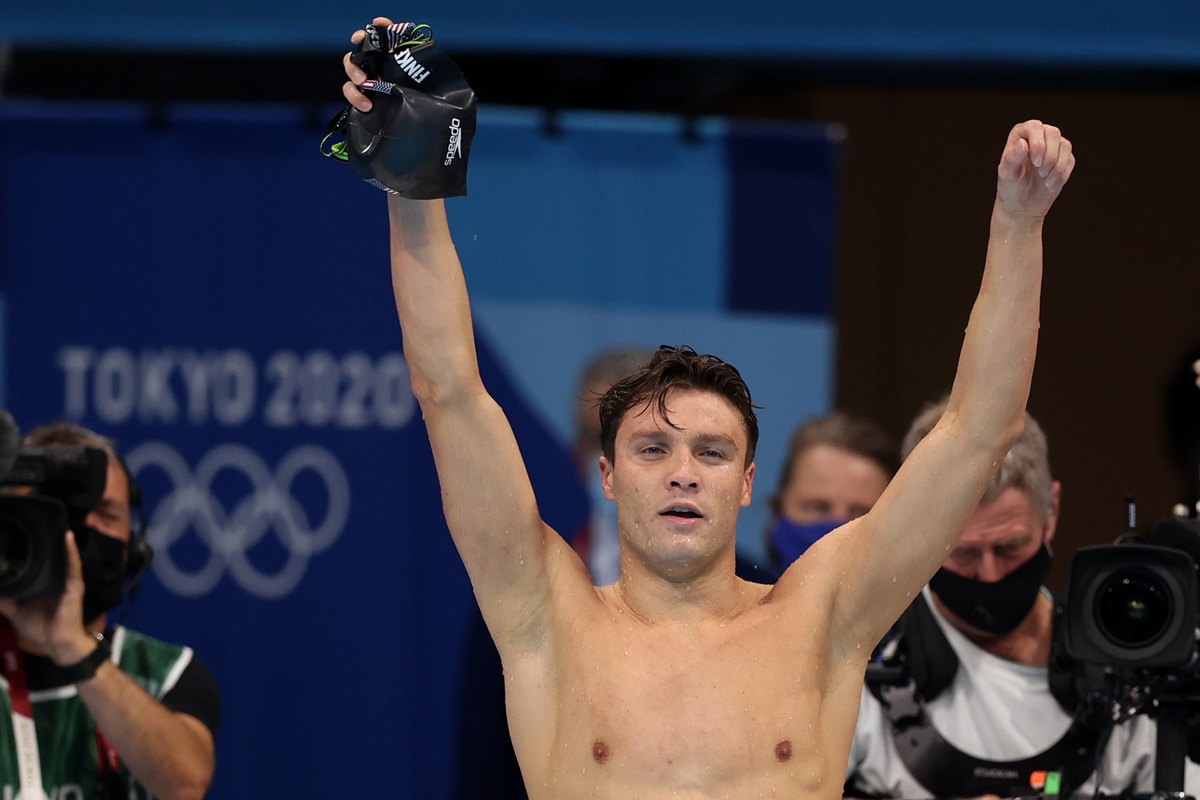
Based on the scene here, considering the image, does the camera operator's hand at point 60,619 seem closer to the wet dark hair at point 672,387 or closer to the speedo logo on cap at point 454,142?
the wet dark hair at point 672,387

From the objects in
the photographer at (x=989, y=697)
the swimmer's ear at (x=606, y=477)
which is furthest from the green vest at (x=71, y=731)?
the photographer at (x=989, y=697)

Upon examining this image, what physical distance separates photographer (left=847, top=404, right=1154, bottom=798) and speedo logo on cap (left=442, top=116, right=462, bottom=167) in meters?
1.24

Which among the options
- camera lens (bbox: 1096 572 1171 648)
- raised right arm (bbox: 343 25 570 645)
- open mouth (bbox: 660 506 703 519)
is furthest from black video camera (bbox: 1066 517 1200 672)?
raised right arm (bbox: 343 25 570 645)

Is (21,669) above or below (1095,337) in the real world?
below

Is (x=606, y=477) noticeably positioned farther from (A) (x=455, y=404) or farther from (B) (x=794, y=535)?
(B) (x=794, y=535)

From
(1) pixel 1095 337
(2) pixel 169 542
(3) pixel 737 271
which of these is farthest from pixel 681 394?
(1) pixel 1095 337

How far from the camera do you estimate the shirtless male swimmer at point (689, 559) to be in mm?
2494

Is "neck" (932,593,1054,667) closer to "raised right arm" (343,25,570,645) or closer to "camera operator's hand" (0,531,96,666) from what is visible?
"raised right arm" (343,25,570,645)

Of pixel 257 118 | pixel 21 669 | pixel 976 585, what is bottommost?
pixel 21 669

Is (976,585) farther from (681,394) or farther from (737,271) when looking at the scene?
(737,271)

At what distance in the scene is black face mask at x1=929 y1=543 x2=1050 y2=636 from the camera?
3.23 meters

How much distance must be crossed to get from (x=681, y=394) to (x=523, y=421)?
5.67ft

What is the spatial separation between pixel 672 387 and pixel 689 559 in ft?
0.93

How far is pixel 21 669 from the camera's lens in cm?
325
